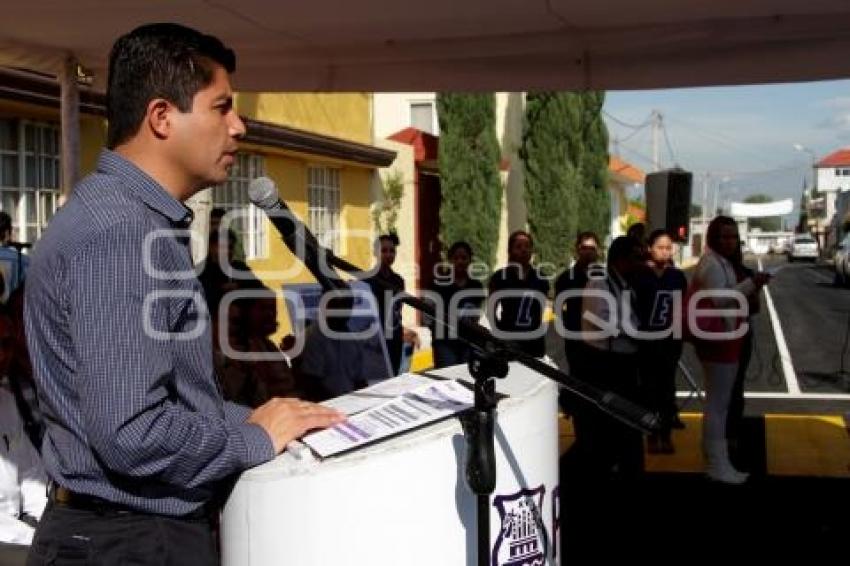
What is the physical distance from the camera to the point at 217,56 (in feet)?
5.58

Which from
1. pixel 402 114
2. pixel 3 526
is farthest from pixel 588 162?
Answer: pixel 3 526

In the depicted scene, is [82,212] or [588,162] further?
[588,162]

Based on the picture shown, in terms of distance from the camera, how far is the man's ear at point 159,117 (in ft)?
5.30

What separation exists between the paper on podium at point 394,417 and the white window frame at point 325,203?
441 inches

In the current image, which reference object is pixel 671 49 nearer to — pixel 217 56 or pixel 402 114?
pixel 217 56

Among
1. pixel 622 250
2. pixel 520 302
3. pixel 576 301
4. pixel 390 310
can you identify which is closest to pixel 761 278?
pixel 622 250

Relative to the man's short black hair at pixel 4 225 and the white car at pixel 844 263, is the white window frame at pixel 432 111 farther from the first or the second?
the man's short black hair at pixel 4 225

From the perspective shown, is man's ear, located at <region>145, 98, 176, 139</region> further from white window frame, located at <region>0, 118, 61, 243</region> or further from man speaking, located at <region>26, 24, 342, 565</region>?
white window frame, located at <region>0, 118, 61, 243</region>

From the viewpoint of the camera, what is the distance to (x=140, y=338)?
1.46 meters

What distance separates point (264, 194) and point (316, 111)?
11.4m

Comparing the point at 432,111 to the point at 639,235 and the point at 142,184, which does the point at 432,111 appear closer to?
the point at 639,235

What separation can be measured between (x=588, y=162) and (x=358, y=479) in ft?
84.6

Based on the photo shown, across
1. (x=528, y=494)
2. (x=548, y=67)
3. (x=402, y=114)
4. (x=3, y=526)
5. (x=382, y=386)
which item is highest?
(x=402, y=114)

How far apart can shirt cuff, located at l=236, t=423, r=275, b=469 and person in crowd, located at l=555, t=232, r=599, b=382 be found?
4916 mm
